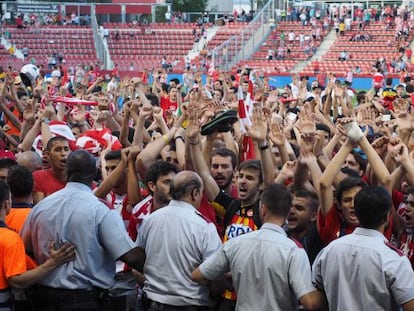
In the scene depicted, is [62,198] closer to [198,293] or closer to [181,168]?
[198,293]

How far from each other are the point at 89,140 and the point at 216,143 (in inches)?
60.9

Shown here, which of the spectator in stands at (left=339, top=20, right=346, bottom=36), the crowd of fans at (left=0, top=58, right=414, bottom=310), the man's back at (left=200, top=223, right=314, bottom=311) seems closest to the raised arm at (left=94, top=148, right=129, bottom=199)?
the crowd of fans at (left=0, top=58, right=414, bottom=310)

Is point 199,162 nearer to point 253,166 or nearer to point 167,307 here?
point 253,166

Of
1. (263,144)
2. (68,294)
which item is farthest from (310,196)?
(68,294)

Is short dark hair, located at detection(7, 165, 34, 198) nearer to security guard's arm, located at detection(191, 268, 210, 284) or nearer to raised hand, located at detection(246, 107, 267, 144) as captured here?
security guard's arm, located at detection(191, 268, 210, 284)

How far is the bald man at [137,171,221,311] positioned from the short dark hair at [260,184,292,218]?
0.56m

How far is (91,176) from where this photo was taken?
21.0 ft

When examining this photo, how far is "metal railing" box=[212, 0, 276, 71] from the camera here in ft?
150

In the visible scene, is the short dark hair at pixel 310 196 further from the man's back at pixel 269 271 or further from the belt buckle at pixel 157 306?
the belt buckle at pixel 157 306

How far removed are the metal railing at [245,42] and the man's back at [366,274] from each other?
39332mm

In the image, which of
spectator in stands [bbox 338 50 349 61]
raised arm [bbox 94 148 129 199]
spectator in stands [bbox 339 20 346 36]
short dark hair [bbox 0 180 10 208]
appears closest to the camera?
short dark hair [bbox 0 180 10 208]

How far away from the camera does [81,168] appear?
6.35 m

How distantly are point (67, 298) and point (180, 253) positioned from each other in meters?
0.82

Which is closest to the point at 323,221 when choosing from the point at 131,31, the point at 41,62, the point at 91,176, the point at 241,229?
the point at 241,229
